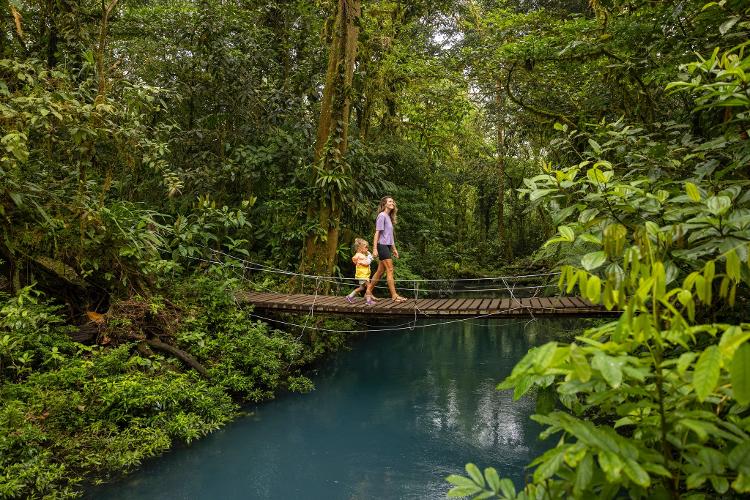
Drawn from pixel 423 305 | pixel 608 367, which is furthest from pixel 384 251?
pixel 608 367

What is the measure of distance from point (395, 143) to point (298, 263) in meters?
4.93

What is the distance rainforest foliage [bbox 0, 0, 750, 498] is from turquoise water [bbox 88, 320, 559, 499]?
12.6 inches

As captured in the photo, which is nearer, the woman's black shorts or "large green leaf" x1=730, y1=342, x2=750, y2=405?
"large green leaf" x1=730, y1=342, x2=750, y2=405

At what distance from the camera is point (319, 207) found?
8461mm

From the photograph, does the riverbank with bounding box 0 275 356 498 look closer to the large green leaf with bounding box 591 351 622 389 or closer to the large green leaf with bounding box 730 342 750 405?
the large green leaf with bounding box 591 351 622 389

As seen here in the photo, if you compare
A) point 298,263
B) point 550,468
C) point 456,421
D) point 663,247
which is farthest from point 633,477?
point 298,263

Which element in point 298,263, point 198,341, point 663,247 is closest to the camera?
point 663,247

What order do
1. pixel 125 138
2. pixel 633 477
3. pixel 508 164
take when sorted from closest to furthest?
pixel 633 477
pixel 125 138
pixel 508 164

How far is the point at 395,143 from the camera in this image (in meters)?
12.2

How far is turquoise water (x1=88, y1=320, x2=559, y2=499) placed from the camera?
464cm

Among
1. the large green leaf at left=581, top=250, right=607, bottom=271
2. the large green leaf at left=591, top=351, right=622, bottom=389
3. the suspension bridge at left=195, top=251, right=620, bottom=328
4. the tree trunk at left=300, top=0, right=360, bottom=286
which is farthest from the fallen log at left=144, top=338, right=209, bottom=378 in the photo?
the large green leaf at left=591, top=351, right=622, bottom=389

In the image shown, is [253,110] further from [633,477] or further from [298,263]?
[633,477]

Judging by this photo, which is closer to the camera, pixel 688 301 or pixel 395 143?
pixel 688 301

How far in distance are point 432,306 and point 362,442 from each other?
1.92 meters
